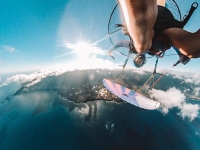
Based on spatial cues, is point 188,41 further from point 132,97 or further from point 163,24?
point 132,97

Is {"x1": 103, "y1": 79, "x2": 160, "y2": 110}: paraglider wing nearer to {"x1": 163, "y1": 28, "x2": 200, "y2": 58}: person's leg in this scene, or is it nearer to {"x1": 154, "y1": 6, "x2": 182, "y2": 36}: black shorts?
{"x1": 154, "y1": 6, "x2": 182, "y2": 36}: black shorts

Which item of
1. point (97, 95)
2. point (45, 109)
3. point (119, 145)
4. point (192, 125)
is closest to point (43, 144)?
point (45, 109)

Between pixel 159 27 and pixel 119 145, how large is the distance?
87.1m

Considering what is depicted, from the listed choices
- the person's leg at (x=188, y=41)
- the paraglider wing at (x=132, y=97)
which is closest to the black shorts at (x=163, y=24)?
the person's leg at (x=188, y=41)

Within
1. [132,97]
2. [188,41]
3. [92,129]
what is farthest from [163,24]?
[92,129]

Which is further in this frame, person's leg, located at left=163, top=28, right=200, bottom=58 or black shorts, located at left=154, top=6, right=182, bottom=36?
black shorts, located at left=154, top=6, right=182, bottom=36

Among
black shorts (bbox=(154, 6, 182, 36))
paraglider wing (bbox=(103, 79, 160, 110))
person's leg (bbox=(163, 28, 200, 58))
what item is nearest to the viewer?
person's leg (bbox=(163, 28, 200, 58))

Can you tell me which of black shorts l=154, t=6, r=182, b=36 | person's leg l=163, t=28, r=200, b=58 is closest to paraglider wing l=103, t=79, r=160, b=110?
black shorts l=154, t=6, r=182, b=36

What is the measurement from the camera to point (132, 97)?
5531 mm

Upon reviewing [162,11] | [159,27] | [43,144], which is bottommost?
[43,144]

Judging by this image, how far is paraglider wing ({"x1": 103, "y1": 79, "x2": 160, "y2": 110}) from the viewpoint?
A: 4781 millimetres

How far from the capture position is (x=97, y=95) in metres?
135

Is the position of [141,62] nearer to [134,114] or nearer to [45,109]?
[134,114]

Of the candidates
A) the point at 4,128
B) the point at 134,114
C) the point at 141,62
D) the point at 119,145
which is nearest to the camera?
the point at 141,62
